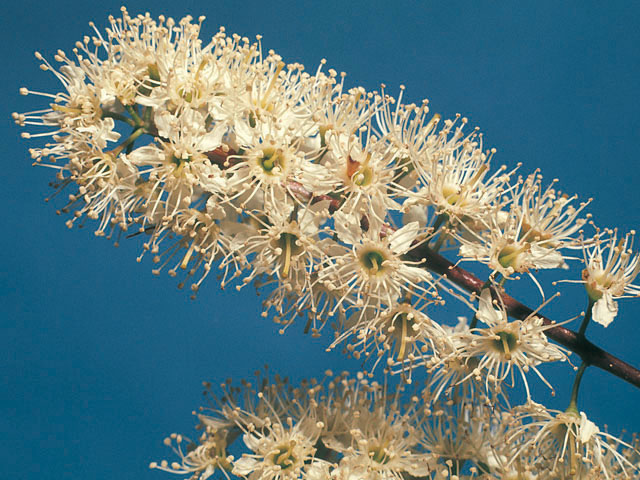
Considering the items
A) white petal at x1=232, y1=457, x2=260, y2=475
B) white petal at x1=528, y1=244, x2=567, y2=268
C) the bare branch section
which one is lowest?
white petal at x1=232, y1=457, x2=260, y2=475

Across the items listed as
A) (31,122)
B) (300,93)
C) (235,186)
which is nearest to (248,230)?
(235,186)

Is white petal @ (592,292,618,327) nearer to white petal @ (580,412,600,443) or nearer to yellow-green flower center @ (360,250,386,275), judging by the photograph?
white petal @ (580,412,600,443)

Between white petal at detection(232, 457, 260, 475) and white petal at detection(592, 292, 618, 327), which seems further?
white petal at detection(232, 457, 260, 475)

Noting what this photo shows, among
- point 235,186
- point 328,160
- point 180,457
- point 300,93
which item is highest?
point 300,93

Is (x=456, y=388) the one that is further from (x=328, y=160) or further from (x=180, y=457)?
(x=180, y=457)

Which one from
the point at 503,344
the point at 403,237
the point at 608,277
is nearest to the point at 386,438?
the point at 503,344

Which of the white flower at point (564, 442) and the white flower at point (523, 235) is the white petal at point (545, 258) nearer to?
the white flower at point (523, 235)

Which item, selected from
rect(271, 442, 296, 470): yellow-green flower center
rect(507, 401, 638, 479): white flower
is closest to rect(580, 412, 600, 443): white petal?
rect(507, 401, 638, 479): white flower
